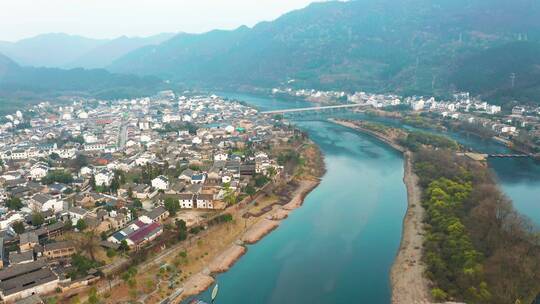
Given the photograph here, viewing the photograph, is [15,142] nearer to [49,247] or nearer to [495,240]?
[49,247]

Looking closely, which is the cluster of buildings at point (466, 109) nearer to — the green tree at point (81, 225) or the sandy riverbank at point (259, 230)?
the sandy riverbank at point (259, 230)

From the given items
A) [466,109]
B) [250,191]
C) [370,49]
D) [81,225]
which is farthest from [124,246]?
[370,49]

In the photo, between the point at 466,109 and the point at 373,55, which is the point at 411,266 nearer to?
the point at 466,109

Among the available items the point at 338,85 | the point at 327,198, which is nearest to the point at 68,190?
the point at 327,198

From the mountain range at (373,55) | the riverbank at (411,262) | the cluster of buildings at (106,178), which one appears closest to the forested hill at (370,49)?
the mountain range at (373,55)

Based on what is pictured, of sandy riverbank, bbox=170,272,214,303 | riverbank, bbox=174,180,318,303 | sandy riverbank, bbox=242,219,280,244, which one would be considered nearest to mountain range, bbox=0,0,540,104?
riverbank, bbox=174,180,318,303
